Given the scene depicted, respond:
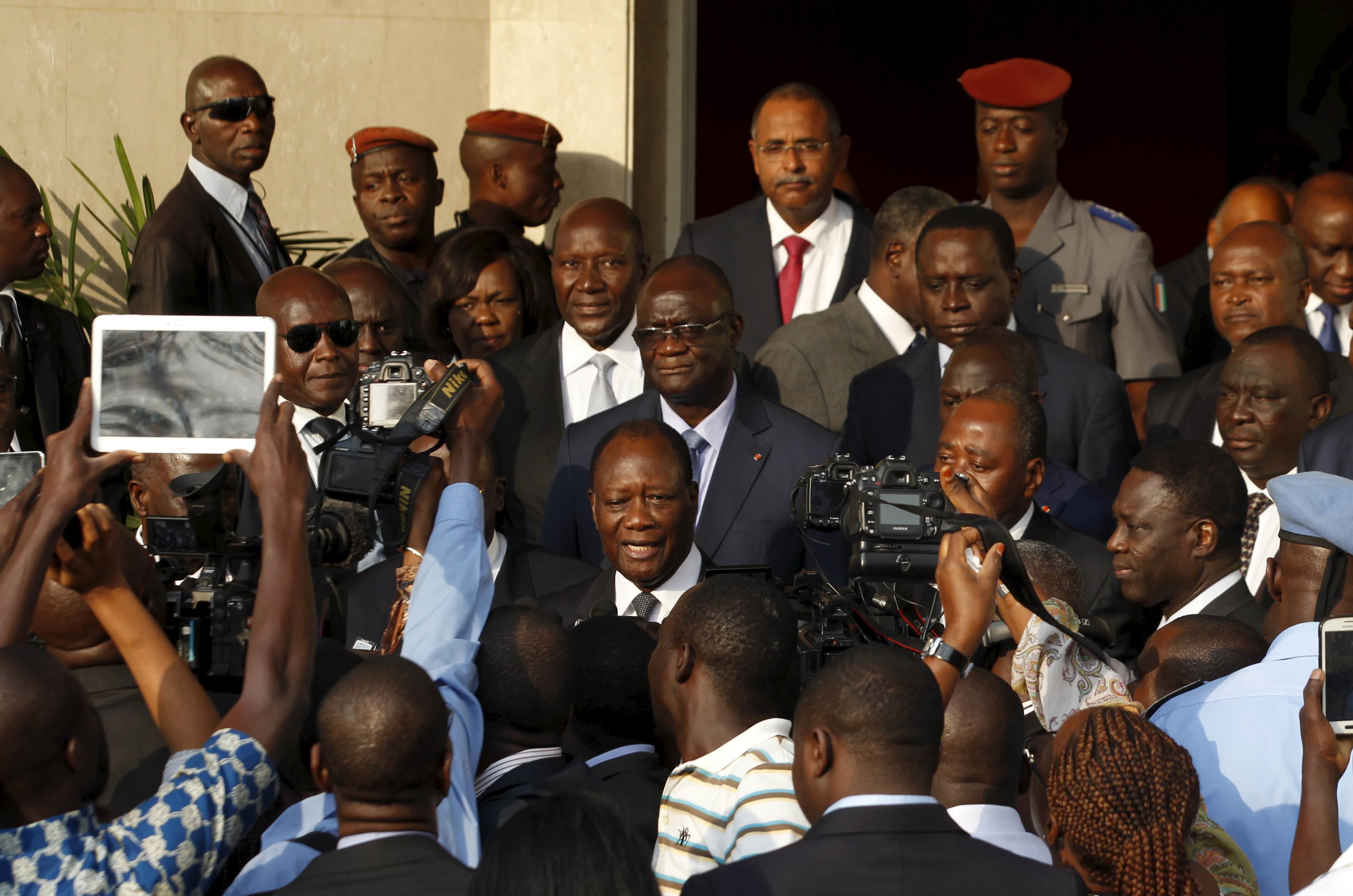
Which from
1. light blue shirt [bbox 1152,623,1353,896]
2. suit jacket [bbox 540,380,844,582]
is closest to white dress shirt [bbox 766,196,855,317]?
suit jacket [bbox 540,380,844,582]

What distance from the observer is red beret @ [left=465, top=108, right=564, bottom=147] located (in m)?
7.62

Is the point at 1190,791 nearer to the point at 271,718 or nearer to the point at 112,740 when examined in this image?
the point at 271,718

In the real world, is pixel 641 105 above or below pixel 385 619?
above

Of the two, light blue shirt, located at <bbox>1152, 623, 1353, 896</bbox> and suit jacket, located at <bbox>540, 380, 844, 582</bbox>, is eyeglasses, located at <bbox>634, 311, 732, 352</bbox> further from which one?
light blue shirt, located at <bbox>1152, 623, 1353, 896</bbox>

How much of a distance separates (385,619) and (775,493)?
134cm

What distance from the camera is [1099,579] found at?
5016mm

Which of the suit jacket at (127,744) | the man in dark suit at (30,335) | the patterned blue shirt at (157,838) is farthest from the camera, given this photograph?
the man in dark suit at (30,335)

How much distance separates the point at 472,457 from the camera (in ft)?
12.0

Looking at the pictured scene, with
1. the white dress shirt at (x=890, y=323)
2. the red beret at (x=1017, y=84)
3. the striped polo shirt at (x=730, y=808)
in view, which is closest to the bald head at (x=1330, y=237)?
the red beret at (x=1017, y=84)

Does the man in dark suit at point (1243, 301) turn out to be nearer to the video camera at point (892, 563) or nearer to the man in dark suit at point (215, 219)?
the video camera at point (892, 563)

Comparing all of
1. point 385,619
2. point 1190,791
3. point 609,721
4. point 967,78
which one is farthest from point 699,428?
point 1190,791

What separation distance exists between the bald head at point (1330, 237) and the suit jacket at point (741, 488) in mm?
2703

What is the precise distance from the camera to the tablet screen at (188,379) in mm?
3314

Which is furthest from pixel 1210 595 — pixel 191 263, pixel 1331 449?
pixel 191 263
